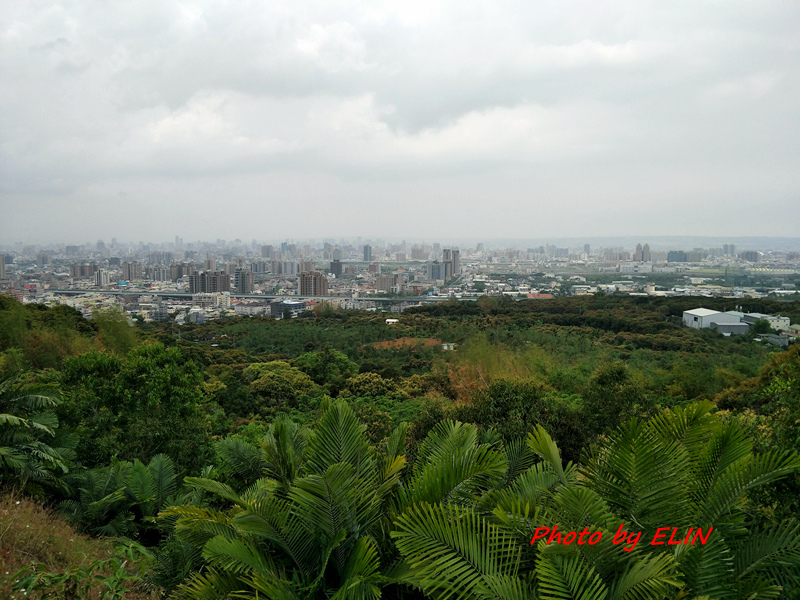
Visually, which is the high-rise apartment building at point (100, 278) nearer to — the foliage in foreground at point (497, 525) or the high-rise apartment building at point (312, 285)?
the high-rise apartment building at point (312, 285)

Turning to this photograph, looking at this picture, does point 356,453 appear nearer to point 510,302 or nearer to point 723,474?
point 723,474

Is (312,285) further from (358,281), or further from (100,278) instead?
(100,278)

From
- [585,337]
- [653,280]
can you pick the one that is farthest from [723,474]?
[653,280]

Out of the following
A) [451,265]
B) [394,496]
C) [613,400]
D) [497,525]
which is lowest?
[613,400]

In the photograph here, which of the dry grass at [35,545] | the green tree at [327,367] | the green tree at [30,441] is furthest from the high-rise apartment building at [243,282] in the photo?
the dry grass at [35,545]

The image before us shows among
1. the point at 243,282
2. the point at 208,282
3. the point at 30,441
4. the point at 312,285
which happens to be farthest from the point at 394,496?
the point at 243,282

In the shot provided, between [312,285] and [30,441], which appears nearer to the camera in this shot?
[30,441]

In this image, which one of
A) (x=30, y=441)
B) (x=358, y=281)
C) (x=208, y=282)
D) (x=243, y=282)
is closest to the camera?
(x=30, y=441)
